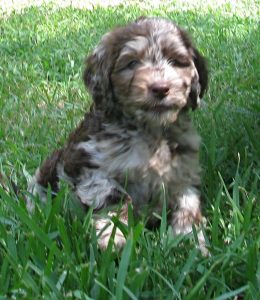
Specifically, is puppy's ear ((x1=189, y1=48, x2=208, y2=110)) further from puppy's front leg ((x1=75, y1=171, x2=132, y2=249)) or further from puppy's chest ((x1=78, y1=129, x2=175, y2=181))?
puppy's front leg ((x1=75, y1=171, x2=132, y2=249))

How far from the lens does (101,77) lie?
443 cm

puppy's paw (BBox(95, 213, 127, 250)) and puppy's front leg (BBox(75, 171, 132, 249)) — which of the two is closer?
puppy's paw (BBox(95, 213, 127, 250))

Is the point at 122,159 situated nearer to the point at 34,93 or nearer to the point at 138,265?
the point at 138,265

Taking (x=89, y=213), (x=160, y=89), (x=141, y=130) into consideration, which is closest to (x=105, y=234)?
(x=89, y=213)

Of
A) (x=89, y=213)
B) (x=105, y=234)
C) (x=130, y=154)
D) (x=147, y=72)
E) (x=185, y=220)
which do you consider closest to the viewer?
(x=89, y=213)

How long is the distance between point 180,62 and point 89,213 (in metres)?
1.12

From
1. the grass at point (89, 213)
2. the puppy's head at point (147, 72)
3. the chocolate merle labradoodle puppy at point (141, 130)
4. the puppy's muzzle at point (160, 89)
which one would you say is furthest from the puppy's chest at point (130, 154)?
the puppy's muzzle at point (160, 89)

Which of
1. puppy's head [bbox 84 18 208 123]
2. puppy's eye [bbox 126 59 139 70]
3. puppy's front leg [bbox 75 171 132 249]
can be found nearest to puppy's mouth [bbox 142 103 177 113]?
puppy's head [bbox 84 18 208 123]

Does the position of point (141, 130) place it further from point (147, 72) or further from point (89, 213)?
point (89, 213)

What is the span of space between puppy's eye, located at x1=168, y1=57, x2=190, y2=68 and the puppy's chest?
0.48m

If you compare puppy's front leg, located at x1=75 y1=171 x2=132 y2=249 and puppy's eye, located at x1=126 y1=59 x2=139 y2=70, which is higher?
puppy's eye, located at x1=126 y1=59 x2=139 y2=70

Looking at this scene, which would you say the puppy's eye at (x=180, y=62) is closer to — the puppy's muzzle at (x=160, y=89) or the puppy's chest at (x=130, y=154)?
the puppy's muzzle at (x=160, y=89)

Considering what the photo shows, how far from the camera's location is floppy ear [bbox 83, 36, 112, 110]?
14.5ft

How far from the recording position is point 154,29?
4371 millimetres
